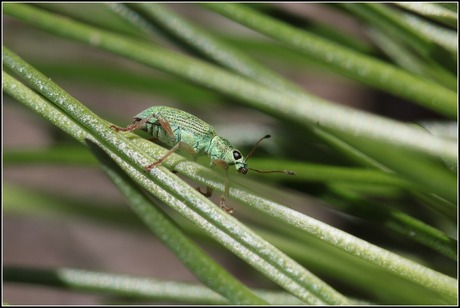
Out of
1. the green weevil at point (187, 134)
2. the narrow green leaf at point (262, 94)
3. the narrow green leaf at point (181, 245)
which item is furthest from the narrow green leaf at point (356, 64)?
the narrow green leaf at point (181, 245)

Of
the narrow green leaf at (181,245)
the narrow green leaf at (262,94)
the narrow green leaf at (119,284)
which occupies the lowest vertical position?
the narrow green leaf at (119,284)

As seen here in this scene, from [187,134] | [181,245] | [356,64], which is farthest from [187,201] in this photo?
[187,134]

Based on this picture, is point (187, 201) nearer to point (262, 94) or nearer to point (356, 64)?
point (262, 94)

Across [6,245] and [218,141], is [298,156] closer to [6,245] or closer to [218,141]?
[218,141]

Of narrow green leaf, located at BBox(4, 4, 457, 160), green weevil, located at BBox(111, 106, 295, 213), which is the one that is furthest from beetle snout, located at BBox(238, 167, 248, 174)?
narrow green leaf, located at BBox(4, 4, 457, 160)

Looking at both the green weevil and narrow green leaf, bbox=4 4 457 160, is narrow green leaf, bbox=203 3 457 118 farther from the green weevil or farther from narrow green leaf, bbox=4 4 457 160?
the green weevil

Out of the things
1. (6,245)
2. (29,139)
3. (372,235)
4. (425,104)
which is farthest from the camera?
(29,139)

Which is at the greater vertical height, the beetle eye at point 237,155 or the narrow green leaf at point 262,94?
the narrow green leaf at point 262,94

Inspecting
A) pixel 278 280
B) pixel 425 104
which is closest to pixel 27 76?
pixel 278 280

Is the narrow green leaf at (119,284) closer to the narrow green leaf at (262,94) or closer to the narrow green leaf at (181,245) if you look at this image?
the narrow green leaf at (181,245)
